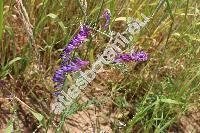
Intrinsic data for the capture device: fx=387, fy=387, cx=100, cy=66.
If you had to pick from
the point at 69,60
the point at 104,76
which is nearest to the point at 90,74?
the point at 104,76

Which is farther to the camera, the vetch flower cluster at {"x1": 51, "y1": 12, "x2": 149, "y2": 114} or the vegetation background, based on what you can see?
the vegetation background

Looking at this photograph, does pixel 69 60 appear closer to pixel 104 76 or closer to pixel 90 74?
pixel 90 74

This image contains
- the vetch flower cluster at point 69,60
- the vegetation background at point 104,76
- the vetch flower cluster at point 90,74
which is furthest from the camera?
the vegetation background at point 104,76

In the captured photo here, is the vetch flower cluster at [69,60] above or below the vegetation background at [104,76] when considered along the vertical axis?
above

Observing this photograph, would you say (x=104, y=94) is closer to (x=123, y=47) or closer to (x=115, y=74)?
(x=115, y=74)

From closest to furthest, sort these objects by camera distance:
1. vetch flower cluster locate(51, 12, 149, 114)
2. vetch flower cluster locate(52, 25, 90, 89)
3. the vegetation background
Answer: vetch flower cluster locate(52, 25, 90, 89) < vetch flower cluster locate(51, 12, 149, 114) < the vegetation background

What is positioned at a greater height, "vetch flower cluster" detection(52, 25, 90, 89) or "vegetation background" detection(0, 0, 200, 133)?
"vetch flower cluster" detection(52, 25, 90, 89)

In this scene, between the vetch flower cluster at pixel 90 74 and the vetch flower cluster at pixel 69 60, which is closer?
the vetch flower cluster at pixel 69 60

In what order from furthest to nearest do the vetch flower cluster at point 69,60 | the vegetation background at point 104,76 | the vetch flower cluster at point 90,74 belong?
the vegetation background at point 104,76
the vetch flower cluster at point 90,74
the vetch flower cluster at point 69,60

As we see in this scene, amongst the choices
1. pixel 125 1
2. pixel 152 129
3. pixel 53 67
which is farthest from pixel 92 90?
pixel 125 1

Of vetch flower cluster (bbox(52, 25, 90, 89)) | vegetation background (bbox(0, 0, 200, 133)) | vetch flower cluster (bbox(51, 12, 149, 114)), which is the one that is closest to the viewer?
vetch flower cluster (bbox(52, 25, 90, 89))
